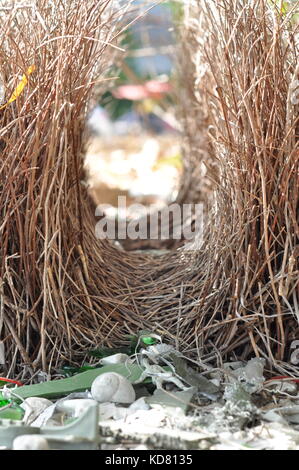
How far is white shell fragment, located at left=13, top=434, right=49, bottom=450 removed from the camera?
932mm

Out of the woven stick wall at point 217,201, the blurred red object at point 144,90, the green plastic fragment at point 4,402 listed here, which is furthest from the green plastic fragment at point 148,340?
the blurred red object at point 144,90

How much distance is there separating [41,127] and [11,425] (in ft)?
1.70

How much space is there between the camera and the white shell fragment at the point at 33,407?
111 cm

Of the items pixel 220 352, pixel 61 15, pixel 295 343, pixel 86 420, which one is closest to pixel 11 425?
pixel 86 420

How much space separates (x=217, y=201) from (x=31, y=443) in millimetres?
627

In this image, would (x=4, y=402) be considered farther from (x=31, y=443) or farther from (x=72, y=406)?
(x=31, y=443)

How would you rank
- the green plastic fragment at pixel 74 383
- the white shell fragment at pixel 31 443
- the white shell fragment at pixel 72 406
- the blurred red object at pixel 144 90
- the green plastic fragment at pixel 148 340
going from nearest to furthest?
the white shell fragment at pixel 31 443
the white shell fragment at pixel 72 406
the green plastic fragment at pixel 74 383
the green plastic fragment at pixel 148 340
the blurred red object at pixel 144 90

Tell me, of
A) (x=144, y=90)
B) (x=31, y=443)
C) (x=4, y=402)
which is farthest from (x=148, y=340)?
(x=144, y=90)

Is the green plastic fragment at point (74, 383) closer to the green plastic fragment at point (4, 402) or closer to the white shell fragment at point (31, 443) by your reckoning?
the green plastic fragment at point (4, 402)

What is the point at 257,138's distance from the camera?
4.00ft

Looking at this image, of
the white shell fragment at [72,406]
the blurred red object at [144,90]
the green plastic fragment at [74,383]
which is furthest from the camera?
the blurred red object at [144,90]

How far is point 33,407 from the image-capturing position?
113 centimetres

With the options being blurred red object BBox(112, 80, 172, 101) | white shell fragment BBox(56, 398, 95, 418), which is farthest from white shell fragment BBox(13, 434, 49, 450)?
blurred red object BBox(112, 80, 172, 101)

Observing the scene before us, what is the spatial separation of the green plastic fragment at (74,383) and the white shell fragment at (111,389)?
0.05 metres
